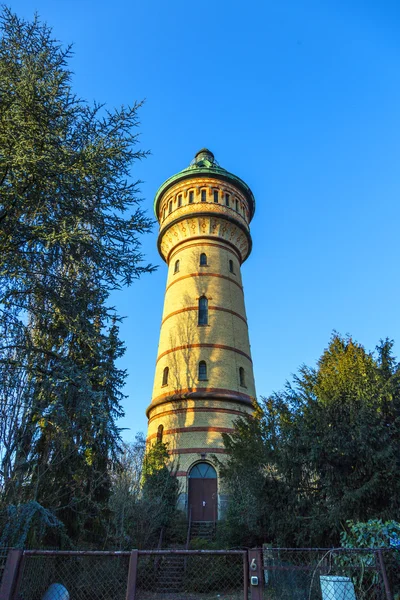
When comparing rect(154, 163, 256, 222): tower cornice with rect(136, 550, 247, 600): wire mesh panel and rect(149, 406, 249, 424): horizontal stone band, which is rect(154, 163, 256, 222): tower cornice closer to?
rect(149, 406, 249, 424): horizontal stone band

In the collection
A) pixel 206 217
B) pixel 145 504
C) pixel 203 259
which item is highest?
pixel 206 217

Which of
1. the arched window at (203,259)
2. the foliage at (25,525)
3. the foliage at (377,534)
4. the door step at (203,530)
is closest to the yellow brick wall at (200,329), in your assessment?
the arched window at (203,259)

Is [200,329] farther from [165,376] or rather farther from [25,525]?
[25,525]

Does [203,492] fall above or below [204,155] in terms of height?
below

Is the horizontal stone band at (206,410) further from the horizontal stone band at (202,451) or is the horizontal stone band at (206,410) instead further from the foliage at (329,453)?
the foliage at (329,453)

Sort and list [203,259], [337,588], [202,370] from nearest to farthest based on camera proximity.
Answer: [337,588] → [202,370] → [203,259]

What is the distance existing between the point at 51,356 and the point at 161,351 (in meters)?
11.5

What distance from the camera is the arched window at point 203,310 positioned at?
20.6m

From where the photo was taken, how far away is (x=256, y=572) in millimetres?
4340

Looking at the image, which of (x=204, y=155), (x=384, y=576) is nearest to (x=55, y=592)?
(x=384, y=576)

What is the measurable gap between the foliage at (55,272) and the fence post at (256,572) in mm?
4764

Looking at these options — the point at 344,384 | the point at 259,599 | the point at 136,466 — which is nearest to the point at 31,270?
the point at 259,599

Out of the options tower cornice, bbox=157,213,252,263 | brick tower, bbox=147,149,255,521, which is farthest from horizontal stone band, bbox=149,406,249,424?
tower cornice, bbox=157,213,252,263

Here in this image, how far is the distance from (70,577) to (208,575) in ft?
16.0
